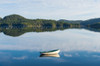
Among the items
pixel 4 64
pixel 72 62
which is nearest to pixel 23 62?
pixel 4 64

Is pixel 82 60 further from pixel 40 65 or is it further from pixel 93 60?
pixel 40 65

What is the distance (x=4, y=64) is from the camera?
31688mm

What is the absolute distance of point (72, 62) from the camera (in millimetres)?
32812

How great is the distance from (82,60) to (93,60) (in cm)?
257

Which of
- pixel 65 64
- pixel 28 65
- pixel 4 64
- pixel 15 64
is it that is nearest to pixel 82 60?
pixel 65 64

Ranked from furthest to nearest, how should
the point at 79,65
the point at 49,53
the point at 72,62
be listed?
the point at 49,53 → the point at 72,62 → the point at 79,65

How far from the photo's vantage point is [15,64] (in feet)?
104

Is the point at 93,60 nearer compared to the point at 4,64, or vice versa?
the point at 4,64

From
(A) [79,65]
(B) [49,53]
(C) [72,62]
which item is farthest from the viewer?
(B) [49,53]

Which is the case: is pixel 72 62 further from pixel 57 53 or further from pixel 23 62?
pixel 23 62

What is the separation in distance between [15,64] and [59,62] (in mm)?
9329

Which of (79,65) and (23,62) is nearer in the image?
(79,65)

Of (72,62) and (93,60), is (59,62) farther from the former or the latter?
(93,60)

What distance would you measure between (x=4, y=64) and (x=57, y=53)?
47.4 ft
